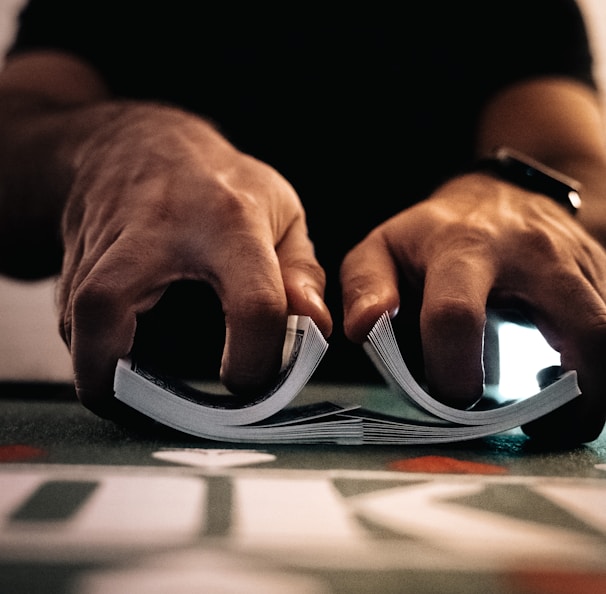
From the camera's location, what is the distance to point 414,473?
0.60 metres

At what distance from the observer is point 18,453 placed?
25.0 inches

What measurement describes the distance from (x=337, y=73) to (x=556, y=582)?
1.49m

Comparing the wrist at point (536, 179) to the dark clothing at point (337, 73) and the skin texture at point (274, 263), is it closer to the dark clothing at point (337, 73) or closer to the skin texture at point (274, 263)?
the skin texture at point (274, 263)

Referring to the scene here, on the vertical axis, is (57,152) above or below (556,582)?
below

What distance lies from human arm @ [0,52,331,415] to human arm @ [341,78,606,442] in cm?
9

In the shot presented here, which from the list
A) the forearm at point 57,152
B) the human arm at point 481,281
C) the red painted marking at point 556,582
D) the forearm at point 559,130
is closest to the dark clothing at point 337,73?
the forearm at point 559,130

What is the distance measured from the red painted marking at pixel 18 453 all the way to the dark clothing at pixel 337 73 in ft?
3.11

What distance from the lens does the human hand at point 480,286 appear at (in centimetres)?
68

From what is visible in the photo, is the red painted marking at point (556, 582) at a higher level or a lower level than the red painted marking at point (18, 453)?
higher

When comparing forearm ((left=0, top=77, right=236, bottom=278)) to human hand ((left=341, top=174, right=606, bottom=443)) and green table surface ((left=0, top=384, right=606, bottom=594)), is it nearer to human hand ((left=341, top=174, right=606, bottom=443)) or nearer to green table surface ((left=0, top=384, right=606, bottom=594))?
human hand ((left=341, top=174, right=606, bottom=443))

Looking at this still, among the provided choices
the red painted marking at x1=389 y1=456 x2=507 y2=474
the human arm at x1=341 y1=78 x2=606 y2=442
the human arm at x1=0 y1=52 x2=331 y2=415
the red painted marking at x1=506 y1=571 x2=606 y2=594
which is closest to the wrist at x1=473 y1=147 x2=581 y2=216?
the human arm at x1=341 y1=78 x2=606 y2=442

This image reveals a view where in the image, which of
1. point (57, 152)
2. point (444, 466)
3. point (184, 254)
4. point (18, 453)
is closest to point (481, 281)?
point (444, 466)

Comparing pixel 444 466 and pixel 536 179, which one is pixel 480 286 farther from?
pixel 536 179

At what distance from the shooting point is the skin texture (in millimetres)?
661
